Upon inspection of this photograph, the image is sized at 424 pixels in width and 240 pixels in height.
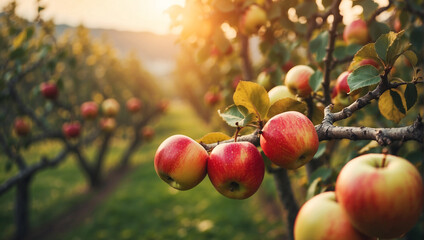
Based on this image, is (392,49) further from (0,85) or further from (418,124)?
(0,85)

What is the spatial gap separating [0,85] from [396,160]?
12.2ft

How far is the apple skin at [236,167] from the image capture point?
1011 mm

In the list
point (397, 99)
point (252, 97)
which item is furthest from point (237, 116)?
point (397, 99)

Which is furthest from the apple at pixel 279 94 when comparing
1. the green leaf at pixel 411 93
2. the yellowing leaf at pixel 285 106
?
the green leaf at pixel 411 93

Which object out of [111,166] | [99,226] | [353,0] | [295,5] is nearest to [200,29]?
[295,5]

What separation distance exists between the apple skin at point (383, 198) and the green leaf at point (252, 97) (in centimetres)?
47

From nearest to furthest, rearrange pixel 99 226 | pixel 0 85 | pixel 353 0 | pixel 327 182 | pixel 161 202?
pixel 353 0
pixel 327 182
pixel 0 85
pixel 99 226
pixel 161 202

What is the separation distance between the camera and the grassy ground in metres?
4.98

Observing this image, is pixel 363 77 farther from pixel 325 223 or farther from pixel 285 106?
pixel 325 223

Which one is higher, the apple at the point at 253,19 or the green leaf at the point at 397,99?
the apple at the point at 253,19

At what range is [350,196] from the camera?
2.30 feet

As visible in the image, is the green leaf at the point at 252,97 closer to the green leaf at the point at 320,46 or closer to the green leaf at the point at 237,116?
the green leaf at the point at 237,116

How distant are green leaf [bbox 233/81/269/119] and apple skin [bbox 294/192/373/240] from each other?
45 cm

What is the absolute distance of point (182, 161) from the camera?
1.05m
